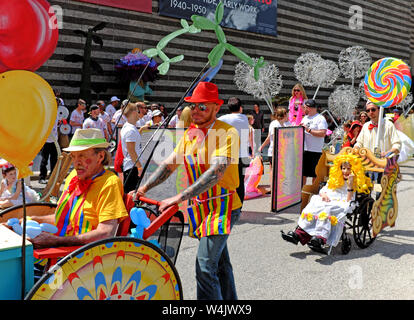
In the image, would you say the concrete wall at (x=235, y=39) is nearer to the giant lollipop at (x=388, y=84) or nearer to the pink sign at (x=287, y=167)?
the pink sign at (x=287, y=167)

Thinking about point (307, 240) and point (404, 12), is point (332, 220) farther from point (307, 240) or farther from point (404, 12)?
point (404, 12)

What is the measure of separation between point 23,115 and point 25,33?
0.37m

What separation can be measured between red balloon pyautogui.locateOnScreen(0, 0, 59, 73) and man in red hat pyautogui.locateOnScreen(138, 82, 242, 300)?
131 centimetres

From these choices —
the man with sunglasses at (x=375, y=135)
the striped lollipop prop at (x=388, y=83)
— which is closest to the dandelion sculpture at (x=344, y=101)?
the striped lollipop prop at (x=388, y=83)

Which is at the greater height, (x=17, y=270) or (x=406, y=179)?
(x=17, y=270)

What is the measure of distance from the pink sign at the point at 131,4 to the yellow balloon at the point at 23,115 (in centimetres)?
1230

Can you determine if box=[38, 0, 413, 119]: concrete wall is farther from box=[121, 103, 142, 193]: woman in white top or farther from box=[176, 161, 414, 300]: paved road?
box=[176, 161, 414, 300]: paved road

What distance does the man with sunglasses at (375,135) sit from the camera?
6527mm

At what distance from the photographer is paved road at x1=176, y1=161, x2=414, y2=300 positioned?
4277 mm

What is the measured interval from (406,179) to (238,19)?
1010 centimetres

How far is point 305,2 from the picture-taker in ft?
72.4

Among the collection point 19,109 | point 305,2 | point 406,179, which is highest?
point 305,2
